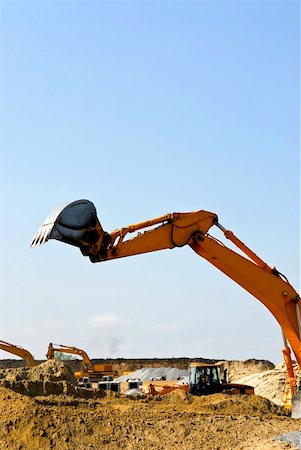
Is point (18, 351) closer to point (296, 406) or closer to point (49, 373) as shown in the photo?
point (49, 373)

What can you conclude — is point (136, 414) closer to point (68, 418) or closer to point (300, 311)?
point (68, 418)

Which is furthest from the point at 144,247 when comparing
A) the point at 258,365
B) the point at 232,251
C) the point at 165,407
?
the point at 258,365

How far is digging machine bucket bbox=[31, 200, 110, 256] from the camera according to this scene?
1395cm

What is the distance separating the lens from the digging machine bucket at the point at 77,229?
45.8 ft

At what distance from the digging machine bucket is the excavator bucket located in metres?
6.22

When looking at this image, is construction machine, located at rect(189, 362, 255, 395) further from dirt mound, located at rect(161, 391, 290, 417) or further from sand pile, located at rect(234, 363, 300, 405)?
sand pile, located at rect(234, 363, 300, 405)

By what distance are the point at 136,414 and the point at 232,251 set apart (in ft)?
14.9

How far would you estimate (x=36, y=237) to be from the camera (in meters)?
14.2

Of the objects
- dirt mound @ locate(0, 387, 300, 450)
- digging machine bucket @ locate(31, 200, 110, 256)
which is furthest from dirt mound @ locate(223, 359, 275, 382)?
digging machine bucket @ locate(31, 200, 110, 256)

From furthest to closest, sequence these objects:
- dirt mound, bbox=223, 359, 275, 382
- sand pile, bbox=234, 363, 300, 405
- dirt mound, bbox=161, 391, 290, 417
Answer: dirt mound, bbox=223, 359, 275, 382 < sand pile, bbox=234, 363, 300, 405 < dirt mound, bbox=161, 391, 290, 417

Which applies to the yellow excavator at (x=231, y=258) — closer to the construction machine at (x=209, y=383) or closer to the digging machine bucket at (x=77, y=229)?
the digging machine bucket at (x=77, y=229)

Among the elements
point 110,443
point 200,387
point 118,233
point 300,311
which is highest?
point 118,233


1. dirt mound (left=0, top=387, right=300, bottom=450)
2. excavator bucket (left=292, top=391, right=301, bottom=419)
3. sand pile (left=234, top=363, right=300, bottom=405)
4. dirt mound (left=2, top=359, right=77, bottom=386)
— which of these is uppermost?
dirt mound (left=2, top=359, right=77, bottom=386)

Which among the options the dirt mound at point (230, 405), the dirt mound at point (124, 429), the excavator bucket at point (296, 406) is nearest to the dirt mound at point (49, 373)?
the dirt mound at point (230, 405)
